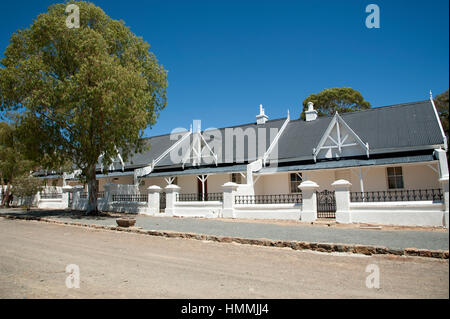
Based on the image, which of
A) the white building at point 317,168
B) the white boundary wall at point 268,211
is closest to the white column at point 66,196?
the white building at point 317,168

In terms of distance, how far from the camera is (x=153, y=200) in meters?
18.6

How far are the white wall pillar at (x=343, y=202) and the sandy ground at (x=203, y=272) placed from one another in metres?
5.50

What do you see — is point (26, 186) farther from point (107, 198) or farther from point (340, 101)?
point (340, 101)

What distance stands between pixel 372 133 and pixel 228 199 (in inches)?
403

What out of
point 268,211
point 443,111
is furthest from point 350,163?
point 443,111

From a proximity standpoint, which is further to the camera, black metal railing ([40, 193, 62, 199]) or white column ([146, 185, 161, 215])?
black metal railing ([40, 193, 62, 199])

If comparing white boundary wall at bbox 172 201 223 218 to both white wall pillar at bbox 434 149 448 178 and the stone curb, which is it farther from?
white wall pillar at bbox 434 149 448 178

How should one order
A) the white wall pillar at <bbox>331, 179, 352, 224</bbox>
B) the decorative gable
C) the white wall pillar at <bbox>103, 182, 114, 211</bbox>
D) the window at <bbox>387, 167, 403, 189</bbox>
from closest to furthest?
the white wall pillar at <bbox>331, 179, 352, 224</bbox> → the window at <bbox>387, 167, 403, 189</bbox> → the decorative gable → the white wall pillar at <bbox>103, 182, 114, 211</bbox>

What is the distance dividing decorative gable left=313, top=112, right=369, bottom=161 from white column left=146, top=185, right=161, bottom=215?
9.80 m

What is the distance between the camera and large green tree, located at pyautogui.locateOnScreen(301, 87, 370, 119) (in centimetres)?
3834

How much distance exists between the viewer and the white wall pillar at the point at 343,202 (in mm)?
12578

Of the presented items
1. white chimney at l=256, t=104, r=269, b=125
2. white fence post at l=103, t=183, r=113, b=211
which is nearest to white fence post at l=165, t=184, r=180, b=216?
white fence post at l=103, t=183, r=113, b=211

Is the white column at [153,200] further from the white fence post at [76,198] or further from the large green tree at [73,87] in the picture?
the white fence post at [76,198]
